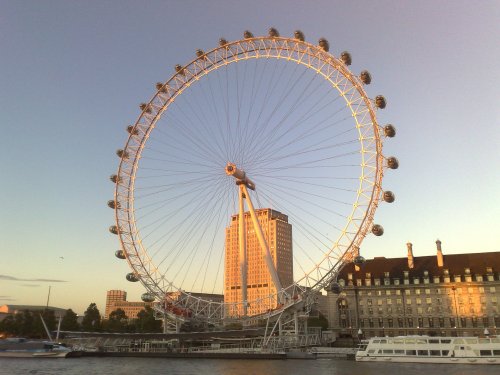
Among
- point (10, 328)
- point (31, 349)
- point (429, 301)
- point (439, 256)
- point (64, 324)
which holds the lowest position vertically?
point (31, 349)

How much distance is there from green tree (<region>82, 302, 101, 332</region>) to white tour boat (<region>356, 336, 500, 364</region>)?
84118 mm

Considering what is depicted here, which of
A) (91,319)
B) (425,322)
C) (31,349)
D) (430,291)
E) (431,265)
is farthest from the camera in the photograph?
(91,319)

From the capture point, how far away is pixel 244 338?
69.3m

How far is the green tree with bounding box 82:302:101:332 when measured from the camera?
4661 inches

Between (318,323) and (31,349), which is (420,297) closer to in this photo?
(318,323)

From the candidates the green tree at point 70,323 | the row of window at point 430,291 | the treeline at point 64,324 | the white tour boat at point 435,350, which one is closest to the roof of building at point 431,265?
the row of window at point 430,291

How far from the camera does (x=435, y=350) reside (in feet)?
174

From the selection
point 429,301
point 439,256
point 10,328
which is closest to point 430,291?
point 429,301

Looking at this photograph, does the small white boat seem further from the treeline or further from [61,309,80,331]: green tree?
[61,309,80,331]: green tree

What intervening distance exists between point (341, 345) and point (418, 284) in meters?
25.8

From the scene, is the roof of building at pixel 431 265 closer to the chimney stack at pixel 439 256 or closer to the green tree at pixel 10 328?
the chimney stack at pixel 439 256

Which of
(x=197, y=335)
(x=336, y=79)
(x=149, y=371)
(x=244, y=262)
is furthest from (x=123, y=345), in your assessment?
(x=336, y=79)

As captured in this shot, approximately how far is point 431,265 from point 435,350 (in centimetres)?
5052

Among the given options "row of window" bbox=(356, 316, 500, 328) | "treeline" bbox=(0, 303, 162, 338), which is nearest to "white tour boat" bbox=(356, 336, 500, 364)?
"row of window" bbox=(356, 316, 500, 328)
